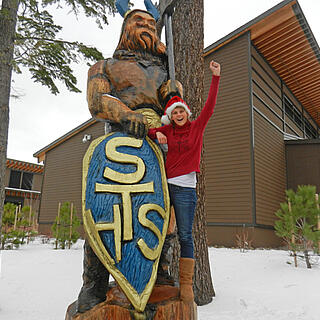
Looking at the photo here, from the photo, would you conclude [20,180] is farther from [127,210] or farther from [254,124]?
[127,210]

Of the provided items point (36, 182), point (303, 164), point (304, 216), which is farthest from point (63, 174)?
point (304, 216)

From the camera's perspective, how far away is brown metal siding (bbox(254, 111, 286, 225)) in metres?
9.76

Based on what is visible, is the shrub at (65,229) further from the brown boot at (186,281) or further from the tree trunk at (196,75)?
the brown boot at (186,281)

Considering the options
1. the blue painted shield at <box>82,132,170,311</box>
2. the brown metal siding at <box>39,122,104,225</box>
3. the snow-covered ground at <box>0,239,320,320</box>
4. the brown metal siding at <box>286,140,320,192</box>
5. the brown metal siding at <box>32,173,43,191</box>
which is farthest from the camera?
the brown metal siding at <box>32,173,43,191</box>

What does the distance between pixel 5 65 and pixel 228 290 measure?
13.5 ft

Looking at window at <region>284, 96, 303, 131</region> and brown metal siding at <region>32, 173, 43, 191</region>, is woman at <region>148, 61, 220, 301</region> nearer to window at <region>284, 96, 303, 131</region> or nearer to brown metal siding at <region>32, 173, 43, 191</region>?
window at <region>284, 96, 303, 131</region>

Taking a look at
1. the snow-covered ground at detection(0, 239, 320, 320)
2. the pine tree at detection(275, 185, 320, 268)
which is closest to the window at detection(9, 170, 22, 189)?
the snow-covered ground at detection(0, 239, 320, 320)

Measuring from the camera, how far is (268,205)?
10234 millimetres

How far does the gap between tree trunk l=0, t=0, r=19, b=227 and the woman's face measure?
2719 mm

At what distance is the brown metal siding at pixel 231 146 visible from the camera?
9570 mm

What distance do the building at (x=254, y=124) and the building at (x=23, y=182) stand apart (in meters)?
13.3

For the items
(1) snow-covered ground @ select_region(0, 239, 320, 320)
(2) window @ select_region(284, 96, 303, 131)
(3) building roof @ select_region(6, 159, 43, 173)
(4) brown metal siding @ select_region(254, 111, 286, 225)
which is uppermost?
(2) window @ select_region(284, 96, 303, 131)

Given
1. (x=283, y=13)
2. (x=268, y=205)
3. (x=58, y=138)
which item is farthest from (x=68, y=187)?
(x=283, y=13)

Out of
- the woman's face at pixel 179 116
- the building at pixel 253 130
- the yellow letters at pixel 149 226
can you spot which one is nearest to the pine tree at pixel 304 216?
the building at pixel 253 130
